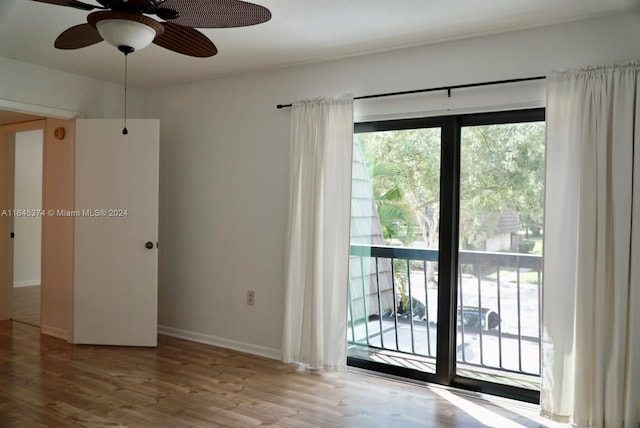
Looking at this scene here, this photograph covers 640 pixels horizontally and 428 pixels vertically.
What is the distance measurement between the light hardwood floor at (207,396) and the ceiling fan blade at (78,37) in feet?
6.68

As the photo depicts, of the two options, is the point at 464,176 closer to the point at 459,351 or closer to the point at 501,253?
the point at 501,253

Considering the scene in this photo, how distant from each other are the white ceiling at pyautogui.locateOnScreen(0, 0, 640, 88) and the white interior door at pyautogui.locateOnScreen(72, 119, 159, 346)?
2.19ft

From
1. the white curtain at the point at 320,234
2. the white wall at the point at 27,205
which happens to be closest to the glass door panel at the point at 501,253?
the white curtain at the point at 320,234

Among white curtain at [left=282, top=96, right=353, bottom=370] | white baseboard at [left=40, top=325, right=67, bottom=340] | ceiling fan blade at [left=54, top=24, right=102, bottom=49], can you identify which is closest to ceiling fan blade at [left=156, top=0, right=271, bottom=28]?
ceiling fan blade at [left=54, top=24, right=102, bottom=49]

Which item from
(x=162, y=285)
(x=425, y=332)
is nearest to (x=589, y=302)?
(x=425, y=332)

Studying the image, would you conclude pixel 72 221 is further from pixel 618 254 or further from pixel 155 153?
pixel 618 254

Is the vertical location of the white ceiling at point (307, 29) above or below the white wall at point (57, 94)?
above

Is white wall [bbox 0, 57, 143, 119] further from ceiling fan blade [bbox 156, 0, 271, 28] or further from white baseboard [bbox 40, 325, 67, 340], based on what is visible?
ceiling fan blade [bbox 156, 0, 271, 28]

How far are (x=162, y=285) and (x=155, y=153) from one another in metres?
1.33

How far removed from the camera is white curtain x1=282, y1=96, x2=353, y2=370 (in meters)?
3.72

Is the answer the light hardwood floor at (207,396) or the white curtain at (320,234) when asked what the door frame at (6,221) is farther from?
the white curtain at (320,234)

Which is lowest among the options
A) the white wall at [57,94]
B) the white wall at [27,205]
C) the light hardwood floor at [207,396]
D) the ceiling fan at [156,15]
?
the light hardwood floor at [207,396]

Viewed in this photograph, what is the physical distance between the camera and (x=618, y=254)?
2.74m

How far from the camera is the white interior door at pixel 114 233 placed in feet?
14.5
